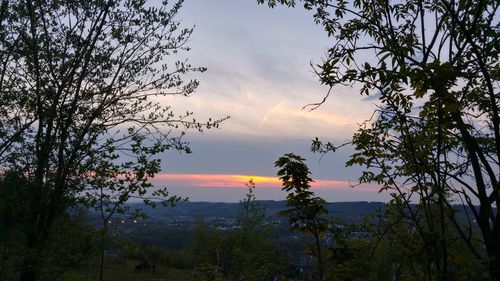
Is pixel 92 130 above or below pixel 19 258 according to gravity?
above

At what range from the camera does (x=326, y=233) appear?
5461 mm

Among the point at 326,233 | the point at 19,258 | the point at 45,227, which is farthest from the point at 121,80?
the point at 326,233

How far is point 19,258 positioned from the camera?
742 centimetres

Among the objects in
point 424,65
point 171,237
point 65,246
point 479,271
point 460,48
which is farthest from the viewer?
point 171,237

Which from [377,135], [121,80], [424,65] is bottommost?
[377,135]

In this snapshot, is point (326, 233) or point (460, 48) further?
point (326, 233)

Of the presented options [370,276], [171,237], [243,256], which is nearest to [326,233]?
[370,276]

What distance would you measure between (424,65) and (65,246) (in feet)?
23.3

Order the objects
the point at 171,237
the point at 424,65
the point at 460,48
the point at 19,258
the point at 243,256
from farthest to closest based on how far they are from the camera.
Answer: the point at 171,237, the point at 243,256, the point at 19,258, the point at 460,48, the point at 424,65

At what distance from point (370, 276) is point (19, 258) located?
238 inches

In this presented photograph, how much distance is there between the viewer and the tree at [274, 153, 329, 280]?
5359mm

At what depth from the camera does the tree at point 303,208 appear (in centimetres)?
536

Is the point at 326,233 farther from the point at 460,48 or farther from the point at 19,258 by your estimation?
the point at 19,258

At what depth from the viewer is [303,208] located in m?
5.36
